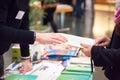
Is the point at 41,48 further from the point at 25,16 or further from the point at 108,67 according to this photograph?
the point at 108,67

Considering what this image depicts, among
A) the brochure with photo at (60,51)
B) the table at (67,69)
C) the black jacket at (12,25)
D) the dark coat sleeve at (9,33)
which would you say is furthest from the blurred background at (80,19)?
the dark coat sleeve at (9,33)

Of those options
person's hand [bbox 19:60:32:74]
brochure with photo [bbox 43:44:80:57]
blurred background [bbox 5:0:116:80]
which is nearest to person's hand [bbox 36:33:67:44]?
person's hand [bbox 19:60:32:74]

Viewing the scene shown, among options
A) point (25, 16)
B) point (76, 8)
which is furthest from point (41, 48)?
point (76, 8)

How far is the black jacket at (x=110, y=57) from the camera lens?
4.48 ft

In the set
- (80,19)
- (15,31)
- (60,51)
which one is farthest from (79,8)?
(15,31)

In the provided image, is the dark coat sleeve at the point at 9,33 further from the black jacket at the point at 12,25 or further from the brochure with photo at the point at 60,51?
the brochure with photo at the point at 60,51

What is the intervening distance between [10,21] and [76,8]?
7.35 m

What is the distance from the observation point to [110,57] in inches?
53.7

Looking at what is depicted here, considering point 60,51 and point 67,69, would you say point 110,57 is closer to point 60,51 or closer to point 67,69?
point 67,69

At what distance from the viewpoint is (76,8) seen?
347 inches

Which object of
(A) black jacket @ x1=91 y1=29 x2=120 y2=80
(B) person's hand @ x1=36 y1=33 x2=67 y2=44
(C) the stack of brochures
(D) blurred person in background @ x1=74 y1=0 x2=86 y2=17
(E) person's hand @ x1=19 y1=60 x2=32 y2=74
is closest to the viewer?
(A) black jacket @ x1=91 y1=29 x2=120 y2=80

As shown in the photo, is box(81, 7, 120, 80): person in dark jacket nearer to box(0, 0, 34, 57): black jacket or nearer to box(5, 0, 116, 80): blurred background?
box(0, 0, 34, 57): black jacket

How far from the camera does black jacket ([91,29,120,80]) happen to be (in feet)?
4.48

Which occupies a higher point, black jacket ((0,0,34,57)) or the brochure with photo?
black jacket ((0,0,34,57))
